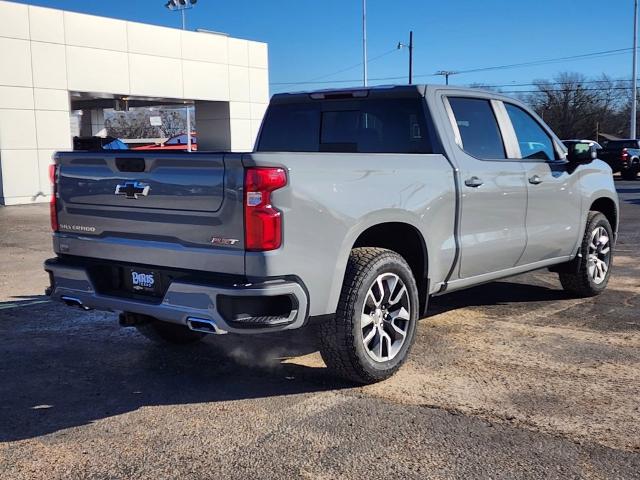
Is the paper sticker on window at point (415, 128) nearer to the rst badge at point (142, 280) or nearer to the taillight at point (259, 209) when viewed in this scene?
the taillight at point (259, 209)

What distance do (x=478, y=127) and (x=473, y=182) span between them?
2.06ft

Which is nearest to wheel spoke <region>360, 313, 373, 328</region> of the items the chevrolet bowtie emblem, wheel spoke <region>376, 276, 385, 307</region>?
wheel spoke <region>376, 276, 385, 307</region>

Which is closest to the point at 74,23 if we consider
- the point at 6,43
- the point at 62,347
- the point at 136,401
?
the point at 6,43

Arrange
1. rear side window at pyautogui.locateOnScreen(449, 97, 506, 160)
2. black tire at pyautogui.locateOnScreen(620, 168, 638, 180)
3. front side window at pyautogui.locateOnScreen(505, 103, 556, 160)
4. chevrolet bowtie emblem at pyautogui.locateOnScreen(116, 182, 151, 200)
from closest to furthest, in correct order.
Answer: chevrolet bowtie emblem at pyautogui.locateOnScreen(116, 182, 151, 200)
rear side window at pyautogui.locateOnScreen(449, 97, 506, 160)
front side window at pyautogui.locateOnScreen(505, 103, 556, 160)
black tire at pyautogui.locateOnScreen(620, 168, 638, 180)

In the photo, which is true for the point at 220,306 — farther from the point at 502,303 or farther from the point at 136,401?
the point at 502,303

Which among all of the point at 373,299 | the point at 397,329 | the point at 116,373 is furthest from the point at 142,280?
the point at 397,329

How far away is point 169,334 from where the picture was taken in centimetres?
582

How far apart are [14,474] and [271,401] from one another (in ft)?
5.14

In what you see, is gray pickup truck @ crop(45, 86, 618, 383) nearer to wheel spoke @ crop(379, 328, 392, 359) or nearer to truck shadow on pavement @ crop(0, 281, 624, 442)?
wheel spoke @ crop(379, 328, 392, 359)

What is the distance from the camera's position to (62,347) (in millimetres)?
5887

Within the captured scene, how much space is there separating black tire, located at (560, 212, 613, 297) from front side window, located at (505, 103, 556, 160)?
3.17 ft

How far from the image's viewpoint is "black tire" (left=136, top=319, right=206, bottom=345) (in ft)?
19.0

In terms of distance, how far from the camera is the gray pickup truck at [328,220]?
4066 mm

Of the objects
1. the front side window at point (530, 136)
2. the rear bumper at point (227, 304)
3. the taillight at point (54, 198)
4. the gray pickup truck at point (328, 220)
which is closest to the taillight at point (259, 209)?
the gray pickup truck at point (328, 220)
